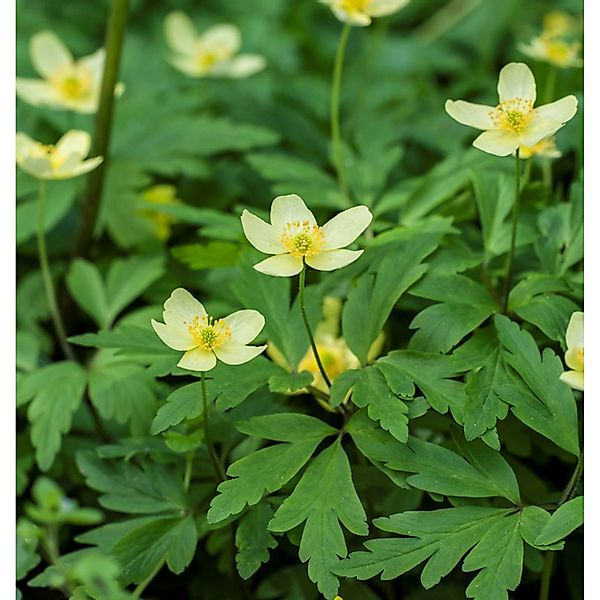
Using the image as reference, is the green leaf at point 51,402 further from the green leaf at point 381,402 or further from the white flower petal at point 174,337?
the green leaf at point 381,402

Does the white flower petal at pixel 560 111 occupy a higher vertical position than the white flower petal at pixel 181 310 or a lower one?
higher

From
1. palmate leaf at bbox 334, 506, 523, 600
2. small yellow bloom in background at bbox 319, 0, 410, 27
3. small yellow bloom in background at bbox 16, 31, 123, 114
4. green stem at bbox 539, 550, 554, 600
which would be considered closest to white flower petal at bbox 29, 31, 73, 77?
small yellow bloom in background at bbox 16, 31, 123, 114

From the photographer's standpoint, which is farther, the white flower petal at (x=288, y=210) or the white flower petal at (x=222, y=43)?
the white flower petal at (x=222, y=43)

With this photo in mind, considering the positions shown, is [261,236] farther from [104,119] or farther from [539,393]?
[104,119]

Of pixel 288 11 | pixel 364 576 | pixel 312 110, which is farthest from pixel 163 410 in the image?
pixel 288 11

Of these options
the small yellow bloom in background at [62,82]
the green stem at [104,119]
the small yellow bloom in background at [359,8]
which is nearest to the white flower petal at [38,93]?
the small yellow bloom in background at [62,82]

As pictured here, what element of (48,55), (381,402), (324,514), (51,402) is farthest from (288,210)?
(48,55)

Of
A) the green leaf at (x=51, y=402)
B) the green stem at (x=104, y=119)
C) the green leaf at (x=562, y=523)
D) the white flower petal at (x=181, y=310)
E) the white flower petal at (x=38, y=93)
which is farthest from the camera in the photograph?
the white flower petal at (x=38, y=93)
